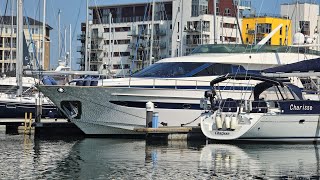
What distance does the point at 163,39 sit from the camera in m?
120

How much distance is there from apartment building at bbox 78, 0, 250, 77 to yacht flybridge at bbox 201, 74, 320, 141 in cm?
7200

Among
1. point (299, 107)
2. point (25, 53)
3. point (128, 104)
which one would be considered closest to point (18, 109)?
point (25, 53)

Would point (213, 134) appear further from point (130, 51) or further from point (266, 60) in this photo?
point (130, 51)

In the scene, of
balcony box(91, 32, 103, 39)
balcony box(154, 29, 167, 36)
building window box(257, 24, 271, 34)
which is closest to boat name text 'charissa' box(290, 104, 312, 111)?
building window box(257, 24, 271, 34)

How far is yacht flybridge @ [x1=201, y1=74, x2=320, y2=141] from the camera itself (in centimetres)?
3494

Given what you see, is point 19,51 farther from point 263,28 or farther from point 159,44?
point 159,44

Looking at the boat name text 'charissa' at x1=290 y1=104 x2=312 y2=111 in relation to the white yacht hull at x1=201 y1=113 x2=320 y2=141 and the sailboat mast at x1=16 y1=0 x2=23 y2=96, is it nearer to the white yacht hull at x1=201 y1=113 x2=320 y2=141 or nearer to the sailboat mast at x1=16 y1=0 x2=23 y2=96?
the white yacht hull at x1=201 y1=113 x2=320 y2=141

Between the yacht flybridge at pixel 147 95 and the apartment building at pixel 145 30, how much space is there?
68.0 metres

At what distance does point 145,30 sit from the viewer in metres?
118

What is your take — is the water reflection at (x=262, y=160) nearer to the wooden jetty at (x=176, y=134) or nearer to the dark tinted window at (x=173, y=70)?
the wooden jetty at (x=176, y=134)

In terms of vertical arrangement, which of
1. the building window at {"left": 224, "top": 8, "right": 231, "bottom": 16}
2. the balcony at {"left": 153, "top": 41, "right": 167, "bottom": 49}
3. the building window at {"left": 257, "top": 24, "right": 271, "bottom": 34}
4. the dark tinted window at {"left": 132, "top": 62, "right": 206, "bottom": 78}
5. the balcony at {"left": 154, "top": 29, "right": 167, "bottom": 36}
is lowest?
the dark tinted window at {"left": 132, "top": 62, "right": 206, "bottom": 78}

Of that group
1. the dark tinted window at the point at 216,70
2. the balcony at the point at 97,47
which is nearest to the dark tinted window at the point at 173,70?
the dark tinted window at the point at 216,70

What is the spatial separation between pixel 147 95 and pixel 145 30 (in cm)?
8056

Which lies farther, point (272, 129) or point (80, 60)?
point (80, 60)
